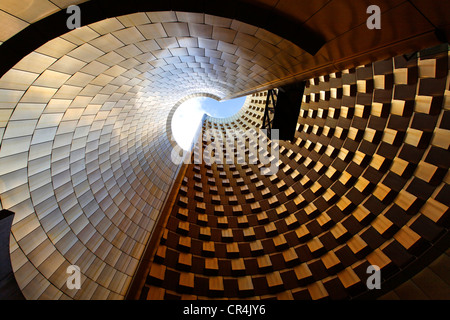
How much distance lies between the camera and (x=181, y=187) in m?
14.6

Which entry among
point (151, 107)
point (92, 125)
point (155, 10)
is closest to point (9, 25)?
point (155, 10)

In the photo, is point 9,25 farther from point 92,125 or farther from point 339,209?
point 339,209

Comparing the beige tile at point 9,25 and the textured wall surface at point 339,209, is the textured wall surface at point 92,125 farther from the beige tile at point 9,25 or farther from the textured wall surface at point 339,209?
the textured wall surface at point 339,209

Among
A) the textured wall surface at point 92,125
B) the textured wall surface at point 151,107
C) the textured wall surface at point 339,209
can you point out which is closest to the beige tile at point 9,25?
the textured wall surface at point 151,107

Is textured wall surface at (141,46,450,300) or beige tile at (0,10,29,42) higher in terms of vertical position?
beige tile at (0,10,29,42)

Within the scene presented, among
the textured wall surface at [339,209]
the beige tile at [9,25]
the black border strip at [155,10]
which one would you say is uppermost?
the black border strip at [155,10]

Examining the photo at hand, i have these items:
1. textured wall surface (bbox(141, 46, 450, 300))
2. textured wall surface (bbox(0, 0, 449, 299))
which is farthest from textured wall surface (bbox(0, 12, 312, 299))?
textured wall surface (bbox(141, 46, 450, 300))

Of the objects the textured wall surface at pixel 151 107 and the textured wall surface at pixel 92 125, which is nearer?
the textured wall surface at pixel 151 107

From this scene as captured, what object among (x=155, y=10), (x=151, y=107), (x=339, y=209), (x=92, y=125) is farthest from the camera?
(x=151, y=107)

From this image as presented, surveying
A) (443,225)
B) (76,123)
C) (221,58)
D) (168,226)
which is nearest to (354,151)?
(443,225)

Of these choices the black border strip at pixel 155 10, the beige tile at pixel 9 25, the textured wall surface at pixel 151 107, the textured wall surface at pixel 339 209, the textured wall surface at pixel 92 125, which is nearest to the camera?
the beige tile at pixel 9 25

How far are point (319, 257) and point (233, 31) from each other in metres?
10.3

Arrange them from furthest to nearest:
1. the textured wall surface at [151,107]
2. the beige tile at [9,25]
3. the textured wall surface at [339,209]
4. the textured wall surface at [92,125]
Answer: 1. the textured wall surface at [339,209]
2. the textured wall surface at [92,125]
3. the textured wall surface at [151,107]
4. the beige tile at [9,25]

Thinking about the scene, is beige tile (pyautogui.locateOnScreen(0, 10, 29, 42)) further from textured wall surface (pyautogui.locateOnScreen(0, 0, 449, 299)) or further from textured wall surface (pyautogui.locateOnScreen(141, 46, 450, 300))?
textured wall surface (pyautogui.locateOnScreen(141, 46, 450, 300))
